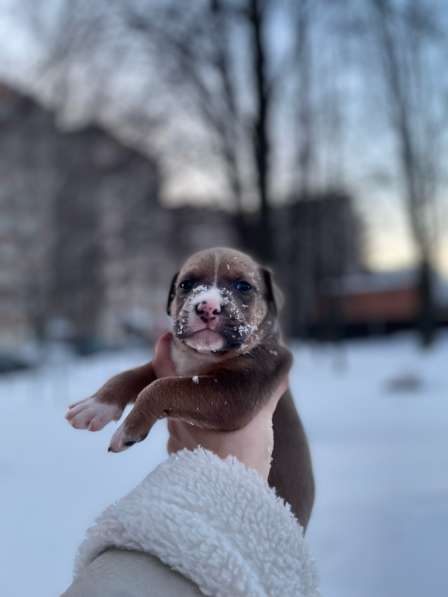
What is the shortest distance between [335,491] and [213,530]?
4.51 m

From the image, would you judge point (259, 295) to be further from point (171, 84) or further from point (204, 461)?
point (171, 84)

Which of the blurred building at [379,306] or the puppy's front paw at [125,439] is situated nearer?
the puppy's front paw at [125,439]

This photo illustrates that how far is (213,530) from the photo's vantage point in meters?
1.06

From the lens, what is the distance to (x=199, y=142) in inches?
341

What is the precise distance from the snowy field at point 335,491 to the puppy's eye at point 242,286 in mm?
1531

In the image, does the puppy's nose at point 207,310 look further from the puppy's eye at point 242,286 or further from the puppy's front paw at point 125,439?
the puppy's front paw at point 125,439

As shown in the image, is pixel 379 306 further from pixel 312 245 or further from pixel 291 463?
pixel 291 463

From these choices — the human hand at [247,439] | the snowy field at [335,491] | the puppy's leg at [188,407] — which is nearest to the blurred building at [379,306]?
the snowy field at [335,491]

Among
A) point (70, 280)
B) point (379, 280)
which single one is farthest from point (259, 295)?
point (379, 280)

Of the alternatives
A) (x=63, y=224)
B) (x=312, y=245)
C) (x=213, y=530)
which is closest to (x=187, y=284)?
(x=213, y=530)

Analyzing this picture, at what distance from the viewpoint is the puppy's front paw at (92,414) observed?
1.46 m

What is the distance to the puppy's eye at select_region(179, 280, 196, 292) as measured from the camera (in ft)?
5.21

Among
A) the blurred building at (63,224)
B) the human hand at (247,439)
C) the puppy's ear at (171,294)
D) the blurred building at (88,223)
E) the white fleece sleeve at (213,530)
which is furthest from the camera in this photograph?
the blurred building at (63,224)

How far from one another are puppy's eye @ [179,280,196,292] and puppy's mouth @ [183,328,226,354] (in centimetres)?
16
